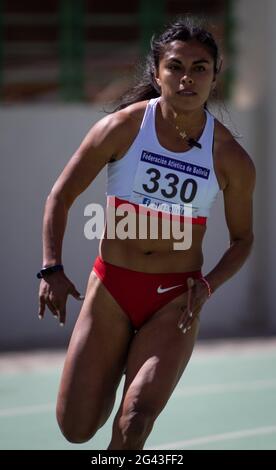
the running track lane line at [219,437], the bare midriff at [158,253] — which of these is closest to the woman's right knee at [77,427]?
the bare midriff at [158,253]

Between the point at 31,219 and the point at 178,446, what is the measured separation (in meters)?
4.42

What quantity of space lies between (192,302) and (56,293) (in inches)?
23.3

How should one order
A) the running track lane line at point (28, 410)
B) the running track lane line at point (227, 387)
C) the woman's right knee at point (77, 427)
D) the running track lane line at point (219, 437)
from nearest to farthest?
the woman's right knee at point (77, 427) → the running track lane line at point (219, 437) → the running track lane line at point (28, 410) → the running track lane line at point (227, 387)

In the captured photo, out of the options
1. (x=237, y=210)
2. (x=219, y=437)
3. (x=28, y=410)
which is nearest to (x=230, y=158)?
(x=237, y=210)

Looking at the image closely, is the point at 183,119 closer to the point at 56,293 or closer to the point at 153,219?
the point at 153,219

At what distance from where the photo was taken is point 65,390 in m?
4.47

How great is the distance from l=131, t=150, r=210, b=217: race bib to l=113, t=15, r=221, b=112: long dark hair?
0.47 m

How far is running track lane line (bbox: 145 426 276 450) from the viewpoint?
20.9 ft

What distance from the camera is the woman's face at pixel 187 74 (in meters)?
4.42

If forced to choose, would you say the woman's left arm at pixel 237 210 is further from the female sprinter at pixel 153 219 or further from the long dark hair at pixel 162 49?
the long dark hair at pixel 162 49

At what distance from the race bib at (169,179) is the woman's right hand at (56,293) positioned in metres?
0.56

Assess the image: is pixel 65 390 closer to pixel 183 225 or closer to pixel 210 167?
pixel 183 225

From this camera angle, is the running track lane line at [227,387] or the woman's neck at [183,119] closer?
the woman's neck at [183,119]

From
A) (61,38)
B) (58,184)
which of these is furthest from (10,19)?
(58,184)
